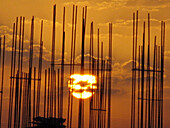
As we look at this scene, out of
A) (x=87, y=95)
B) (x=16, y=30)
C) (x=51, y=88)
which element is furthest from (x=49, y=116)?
(x=16, y=30)

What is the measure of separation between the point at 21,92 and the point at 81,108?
2390mm

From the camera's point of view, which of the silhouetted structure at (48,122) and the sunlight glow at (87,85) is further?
the sunlight glow at (87,85)

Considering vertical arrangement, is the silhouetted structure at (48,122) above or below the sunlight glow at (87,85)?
below

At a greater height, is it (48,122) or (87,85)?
(87,85)

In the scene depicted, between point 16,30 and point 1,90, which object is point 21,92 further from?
point 16,30

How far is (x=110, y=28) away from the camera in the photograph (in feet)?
30.2

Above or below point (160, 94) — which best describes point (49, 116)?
below

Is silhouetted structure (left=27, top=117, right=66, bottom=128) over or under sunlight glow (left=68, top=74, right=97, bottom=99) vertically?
under

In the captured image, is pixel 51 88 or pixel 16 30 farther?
pixel 16 30

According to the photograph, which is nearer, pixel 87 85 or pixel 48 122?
pixel 48 122

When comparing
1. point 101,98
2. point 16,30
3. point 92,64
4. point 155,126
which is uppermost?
point 16,30

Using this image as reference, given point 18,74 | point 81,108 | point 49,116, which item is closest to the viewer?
point 81,108

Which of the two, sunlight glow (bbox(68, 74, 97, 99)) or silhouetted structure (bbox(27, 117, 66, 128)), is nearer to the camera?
silhouetted structure (bbox(27, 117, 66, 128))

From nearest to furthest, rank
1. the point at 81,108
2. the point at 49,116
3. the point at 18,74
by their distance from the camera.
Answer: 1. the point at 81,108
2. the point at 49,116
3. the point at 18,74
